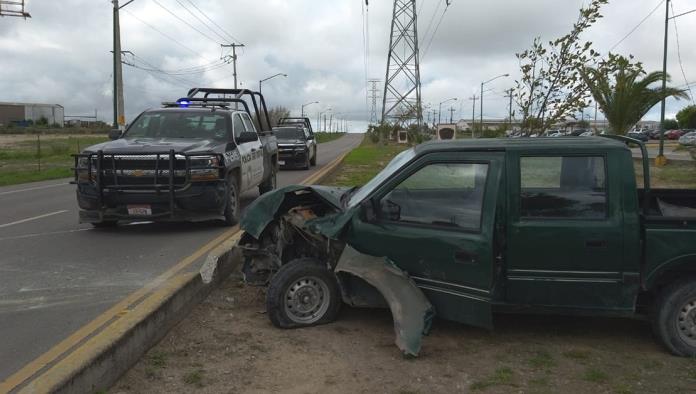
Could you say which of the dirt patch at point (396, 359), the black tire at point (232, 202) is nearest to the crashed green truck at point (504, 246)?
the dirt patch at point (396, 359)

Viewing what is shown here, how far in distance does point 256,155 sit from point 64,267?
5.06m

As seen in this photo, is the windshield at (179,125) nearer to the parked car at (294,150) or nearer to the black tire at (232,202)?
the black tire at (232,202)

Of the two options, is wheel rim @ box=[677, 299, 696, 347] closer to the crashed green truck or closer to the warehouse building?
the crashed green truck

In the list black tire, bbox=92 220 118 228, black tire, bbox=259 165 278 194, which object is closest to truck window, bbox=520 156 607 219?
black tire, bbox=92 220 118 228

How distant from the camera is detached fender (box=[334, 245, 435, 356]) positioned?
4.30 meters

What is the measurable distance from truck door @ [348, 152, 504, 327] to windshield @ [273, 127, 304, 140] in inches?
769

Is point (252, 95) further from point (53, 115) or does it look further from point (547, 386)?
point (53, 115)

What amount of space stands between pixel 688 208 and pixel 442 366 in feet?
9.35

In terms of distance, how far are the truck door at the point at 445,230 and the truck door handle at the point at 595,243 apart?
66cm

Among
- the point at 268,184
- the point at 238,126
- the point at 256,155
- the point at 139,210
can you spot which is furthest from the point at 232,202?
the point at 268,184

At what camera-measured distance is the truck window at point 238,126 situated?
33.6ft

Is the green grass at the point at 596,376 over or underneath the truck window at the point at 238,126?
underneath

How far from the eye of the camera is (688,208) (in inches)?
214

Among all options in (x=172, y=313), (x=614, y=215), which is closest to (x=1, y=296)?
(x=172, y=313)
